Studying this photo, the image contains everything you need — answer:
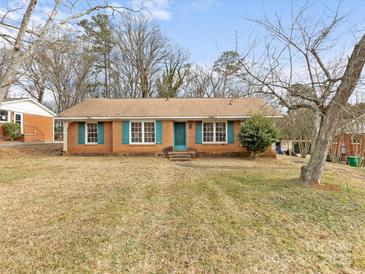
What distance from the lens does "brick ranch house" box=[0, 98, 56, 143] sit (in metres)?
18.1

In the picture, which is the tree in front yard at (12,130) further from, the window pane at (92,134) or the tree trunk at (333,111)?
the tree trunk at (333,111)

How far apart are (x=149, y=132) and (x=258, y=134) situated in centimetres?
671

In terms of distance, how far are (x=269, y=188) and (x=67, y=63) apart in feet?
96.1

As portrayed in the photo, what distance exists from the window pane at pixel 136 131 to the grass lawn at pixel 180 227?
7.02 metres

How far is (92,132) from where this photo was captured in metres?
14.0

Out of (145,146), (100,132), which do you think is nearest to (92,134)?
(100,132)

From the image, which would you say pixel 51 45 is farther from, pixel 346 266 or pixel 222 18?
pixel 346 266

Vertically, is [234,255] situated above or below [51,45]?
below

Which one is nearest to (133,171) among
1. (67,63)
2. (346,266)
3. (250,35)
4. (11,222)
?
(11,222)

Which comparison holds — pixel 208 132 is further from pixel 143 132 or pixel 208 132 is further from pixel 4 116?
pixel 4 116

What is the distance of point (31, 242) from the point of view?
335 cm

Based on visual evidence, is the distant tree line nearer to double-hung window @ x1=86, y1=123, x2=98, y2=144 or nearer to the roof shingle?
the roof shingle

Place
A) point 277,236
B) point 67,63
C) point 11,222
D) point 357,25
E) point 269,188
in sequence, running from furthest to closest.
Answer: point 67,63, point 269,188, point 357,25, point 11,222, point 277,236

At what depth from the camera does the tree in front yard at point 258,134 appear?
38.8ft
